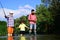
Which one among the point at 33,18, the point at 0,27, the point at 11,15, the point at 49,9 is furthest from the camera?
the point at 49,9

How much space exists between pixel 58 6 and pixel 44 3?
12.6 feet

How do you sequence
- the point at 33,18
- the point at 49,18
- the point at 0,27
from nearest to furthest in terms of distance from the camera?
the point at 33,18
the point at 0,27
the point at 49,18

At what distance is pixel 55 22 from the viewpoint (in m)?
45.1

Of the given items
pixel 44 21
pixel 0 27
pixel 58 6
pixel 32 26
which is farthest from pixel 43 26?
pixel 32 26

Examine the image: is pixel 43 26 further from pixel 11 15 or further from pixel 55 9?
pixel 11 15

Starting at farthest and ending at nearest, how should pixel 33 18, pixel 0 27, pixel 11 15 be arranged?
pixel 0 27, pixel 33 18, pixel 11 15

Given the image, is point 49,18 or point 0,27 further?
point 49,18

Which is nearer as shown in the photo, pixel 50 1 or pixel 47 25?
pixel 47 25

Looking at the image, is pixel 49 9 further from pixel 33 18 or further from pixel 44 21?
pixel 33 18

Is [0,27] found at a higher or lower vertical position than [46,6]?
lower

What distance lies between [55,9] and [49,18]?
8.79 feet

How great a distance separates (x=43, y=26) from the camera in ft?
155

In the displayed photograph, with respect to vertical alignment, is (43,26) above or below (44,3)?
below

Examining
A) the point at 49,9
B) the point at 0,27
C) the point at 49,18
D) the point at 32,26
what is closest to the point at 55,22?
the point at 49,18
